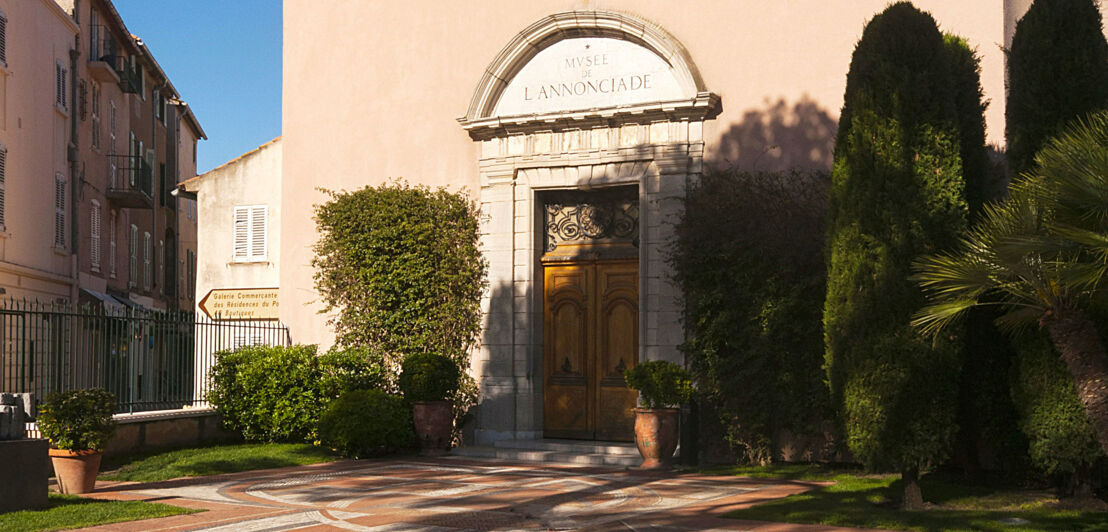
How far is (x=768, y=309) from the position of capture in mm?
12508

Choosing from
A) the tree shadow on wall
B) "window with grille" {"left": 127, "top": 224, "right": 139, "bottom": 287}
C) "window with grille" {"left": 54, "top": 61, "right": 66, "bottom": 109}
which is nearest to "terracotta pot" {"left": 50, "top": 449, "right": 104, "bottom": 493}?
the tree shadow on wall

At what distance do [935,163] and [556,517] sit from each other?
4.22 m

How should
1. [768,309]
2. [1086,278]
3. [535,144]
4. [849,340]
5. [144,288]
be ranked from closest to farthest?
[1086,278]
[849,340]
[768,309]
[535,144]
[144,288]

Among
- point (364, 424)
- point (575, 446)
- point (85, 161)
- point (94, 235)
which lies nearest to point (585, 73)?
point (575, 446)

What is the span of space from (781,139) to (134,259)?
939 inches

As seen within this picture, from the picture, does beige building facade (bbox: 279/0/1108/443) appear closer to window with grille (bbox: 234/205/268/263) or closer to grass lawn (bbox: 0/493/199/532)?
window with grille (bbox: 234/205/268/263)

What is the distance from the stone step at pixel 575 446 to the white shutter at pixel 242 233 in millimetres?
6024

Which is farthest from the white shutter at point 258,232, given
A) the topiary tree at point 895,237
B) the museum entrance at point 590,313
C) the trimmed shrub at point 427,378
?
the topiary tree at point 895,237

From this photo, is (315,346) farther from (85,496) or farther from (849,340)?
(849,340)

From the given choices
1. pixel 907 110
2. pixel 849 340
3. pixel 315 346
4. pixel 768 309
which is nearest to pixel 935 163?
pixel 907 110

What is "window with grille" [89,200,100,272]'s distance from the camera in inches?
1054

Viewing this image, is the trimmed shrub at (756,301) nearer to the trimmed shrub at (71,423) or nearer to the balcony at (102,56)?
the trimmed shrub at (71,423)

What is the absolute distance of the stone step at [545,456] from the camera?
13.3 metres

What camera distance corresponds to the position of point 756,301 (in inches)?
497
